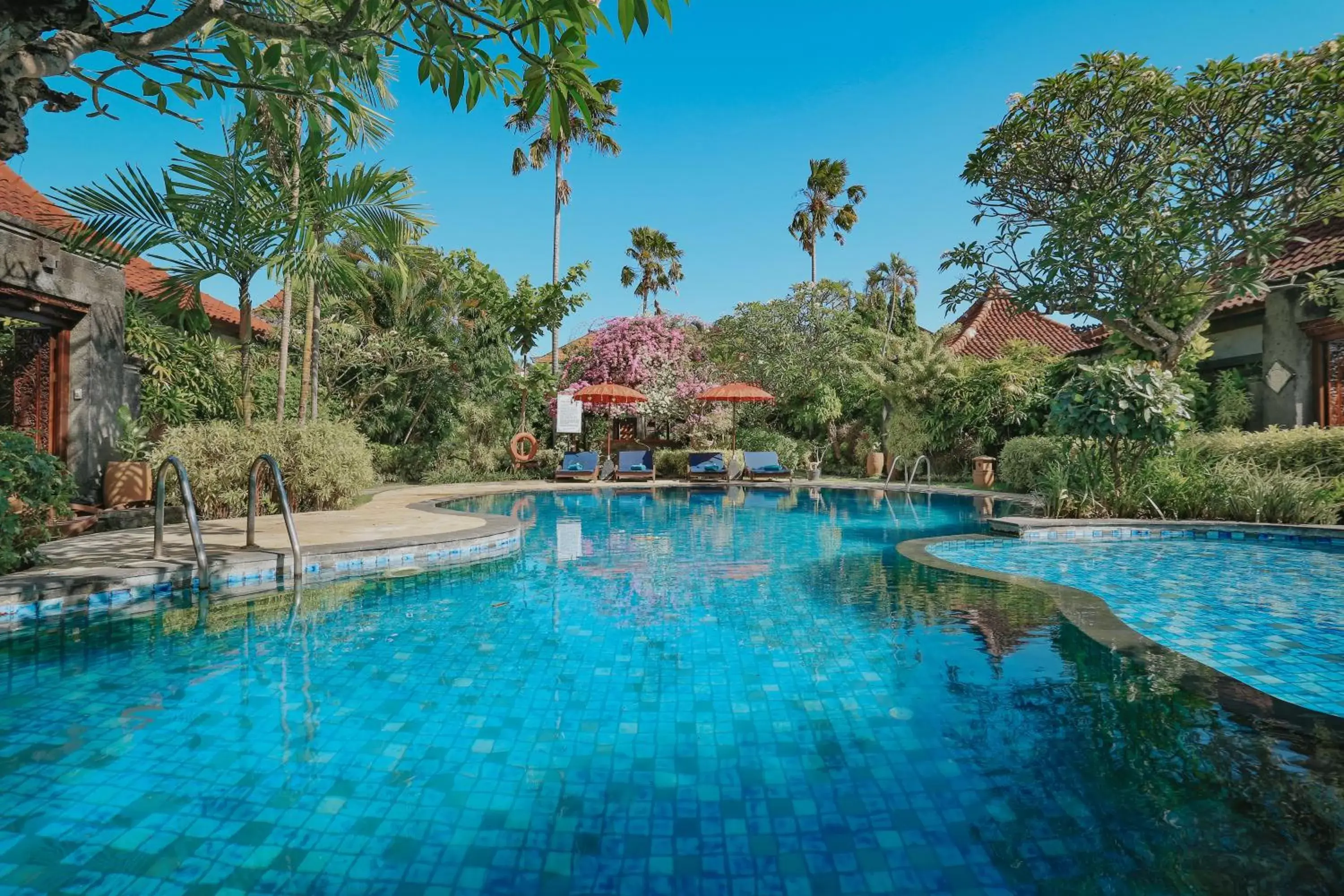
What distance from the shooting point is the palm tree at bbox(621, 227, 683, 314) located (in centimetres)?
3581

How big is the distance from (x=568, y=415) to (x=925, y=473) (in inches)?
403

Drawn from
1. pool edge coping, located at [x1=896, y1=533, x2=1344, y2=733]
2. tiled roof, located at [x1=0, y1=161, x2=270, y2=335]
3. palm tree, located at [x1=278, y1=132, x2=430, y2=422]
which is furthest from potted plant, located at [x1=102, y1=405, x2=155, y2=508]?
pool edge coping, located at [x1=896, y1=533, x2=1344, y2=733]

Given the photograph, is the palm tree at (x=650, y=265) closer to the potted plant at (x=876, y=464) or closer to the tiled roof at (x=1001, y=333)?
the tiled roof at (x=1001, y=333)

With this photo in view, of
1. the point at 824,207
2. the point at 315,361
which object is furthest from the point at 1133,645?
the point at 824,207

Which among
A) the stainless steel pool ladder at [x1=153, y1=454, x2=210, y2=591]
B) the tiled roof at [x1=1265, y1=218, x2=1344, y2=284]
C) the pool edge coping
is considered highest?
the tiled roof at [x1=1265, y1=218, x2=1344, y2=284]

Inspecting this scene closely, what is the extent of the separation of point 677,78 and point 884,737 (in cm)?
1859

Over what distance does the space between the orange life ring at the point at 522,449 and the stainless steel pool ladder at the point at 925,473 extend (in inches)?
379

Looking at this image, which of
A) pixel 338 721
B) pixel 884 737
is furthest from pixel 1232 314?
pixel 338 721

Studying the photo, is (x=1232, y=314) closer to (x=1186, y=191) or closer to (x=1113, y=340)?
(x=1113, y=340)

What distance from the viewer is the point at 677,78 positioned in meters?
18.0

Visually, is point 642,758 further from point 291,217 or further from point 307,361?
point 307,361

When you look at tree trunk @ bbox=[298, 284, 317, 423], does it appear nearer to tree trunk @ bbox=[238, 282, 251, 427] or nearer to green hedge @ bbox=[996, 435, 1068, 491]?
tree trunk @ bbox=[238, 282, 251, 427]

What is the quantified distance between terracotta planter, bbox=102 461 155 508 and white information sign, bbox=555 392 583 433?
34.0 ft

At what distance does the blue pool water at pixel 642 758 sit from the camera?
87.7 inches
